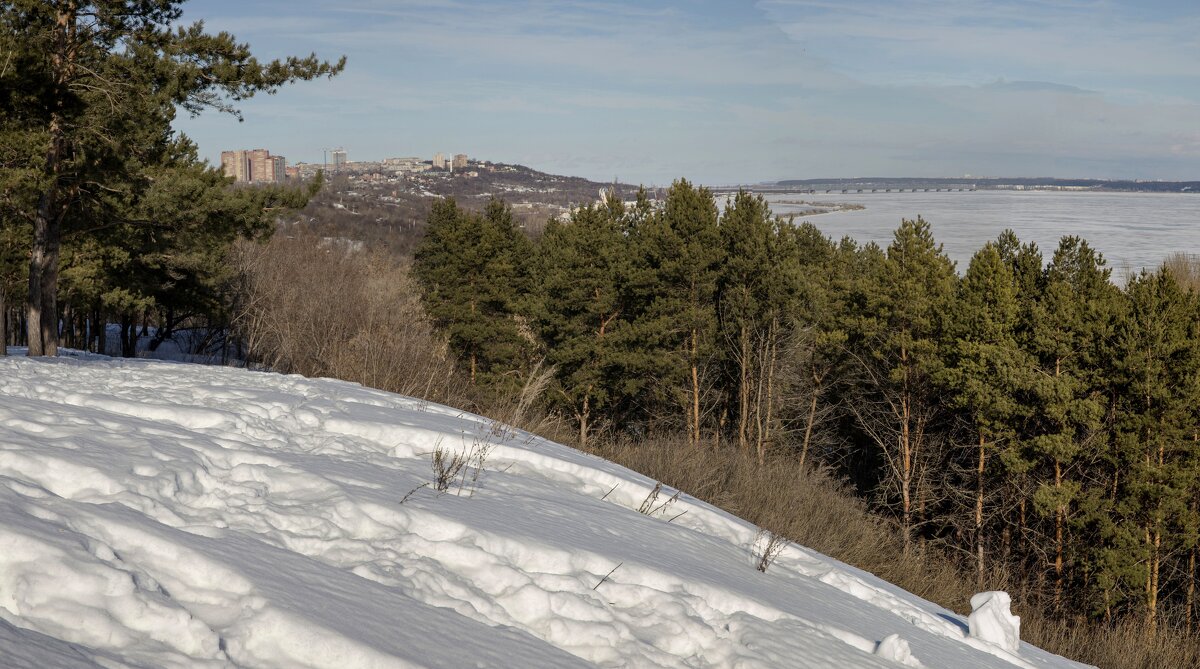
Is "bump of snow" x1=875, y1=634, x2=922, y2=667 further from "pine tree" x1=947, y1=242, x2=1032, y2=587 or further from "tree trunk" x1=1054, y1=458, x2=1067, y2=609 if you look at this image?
"tree trunk" x1=1054, y1=458, x2=1067, y2=609

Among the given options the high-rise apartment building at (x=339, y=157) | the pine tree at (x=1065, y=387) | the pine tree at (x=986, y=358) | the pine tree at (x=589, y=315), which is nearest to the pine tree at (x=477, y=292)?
the pine tree at (x=589, y=315)

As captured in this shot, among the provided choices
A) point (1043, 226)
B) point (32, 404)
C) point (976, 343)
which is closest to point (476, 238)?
point (976, 343)

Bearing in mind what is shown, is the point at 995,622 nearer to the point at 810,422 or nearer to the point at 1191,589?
the point at 1191,589

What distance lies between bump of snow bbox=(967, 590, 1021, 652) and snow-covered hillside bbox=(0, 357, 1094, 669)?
92 millimetres

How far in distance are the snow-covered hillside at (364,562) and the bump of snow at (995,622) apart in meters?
0.09

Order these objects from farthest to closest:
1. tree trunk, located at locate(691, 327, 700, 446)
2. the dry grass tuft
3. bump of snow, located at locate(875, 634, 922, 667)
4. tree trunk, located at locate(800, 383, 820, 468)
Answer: tree trunk, located at locate(800, 383, 820, 468), tree trunk, located at locate(691, 327, 700, 446), the dry grass tuft, bump of snow, located at locate(875, 634, 922, 667)

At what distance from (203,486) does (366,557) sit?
1.00 meters

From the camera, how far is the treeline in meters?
24.0

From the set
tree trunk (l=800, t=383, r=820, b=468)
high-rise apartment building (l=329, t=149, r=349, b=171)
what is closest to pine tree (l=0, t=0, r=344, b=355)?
tree trunk (l=800, t=383, r=820, b=468)

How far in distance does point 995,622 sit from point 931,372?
24004 mm

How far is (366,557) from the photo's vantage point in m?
3.49

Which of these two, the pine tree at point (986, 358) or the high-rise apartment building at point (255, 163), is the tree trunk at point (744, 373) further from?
the high-rise apartment building at point (255, 163)

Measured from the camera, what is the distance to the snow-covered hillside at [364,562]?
8.37 ft

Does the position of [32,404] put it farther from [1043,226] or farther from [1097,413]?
[1043,226]
